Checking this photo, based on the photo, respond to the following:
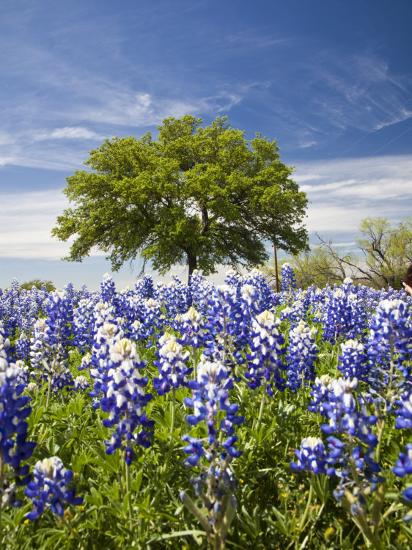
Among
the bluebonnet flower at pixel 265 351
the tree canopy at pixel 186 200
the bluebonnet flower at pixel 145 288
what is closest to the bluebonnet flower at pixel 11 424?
the bluebonnet flower at pixel 265 351

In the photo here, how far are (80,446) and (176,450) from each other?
1.18 meters

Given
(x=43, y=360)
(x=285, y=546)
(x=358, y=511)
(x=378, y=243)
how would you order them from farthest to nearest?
1. (x=378, y=243)
2. (x=43, y=360)
3. (x=285, y=546)
4. (x=358, y=511)

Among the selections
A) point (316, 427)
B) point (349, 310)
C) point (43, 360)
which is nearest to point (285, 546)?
point (316, 427)

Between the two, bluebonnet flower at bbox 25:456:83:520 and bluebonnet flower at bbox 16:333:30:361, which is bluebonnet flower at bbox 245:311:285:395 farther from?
bluebonnet flower at bbox 16:333:30:361

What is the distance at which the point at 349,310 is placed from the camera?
7.98 meters

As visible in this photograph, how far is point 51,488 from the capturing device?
10.8 feet

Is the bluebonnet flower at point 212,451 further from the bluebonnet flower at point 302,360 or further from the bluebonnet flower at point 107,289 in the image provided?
the bluebonnet flower at point 107,289

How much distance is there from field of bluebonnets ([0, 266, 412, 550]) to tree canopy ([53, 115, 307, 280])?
3031 cm

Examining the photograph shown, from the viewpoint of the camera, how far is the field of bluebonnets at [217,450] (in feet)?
10.8

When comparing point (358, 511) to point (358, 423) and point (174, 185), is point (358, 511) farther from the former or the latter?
point (174, 185)

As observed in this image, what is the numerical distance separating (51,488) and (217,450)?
1.26m

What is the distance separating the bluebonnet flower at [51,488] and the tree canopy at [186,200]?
3241cm

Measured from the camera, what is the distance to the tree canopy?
36312 mm

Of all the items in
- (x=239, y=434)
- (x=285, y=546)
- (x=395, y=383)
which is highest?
(x=395, y=383)
